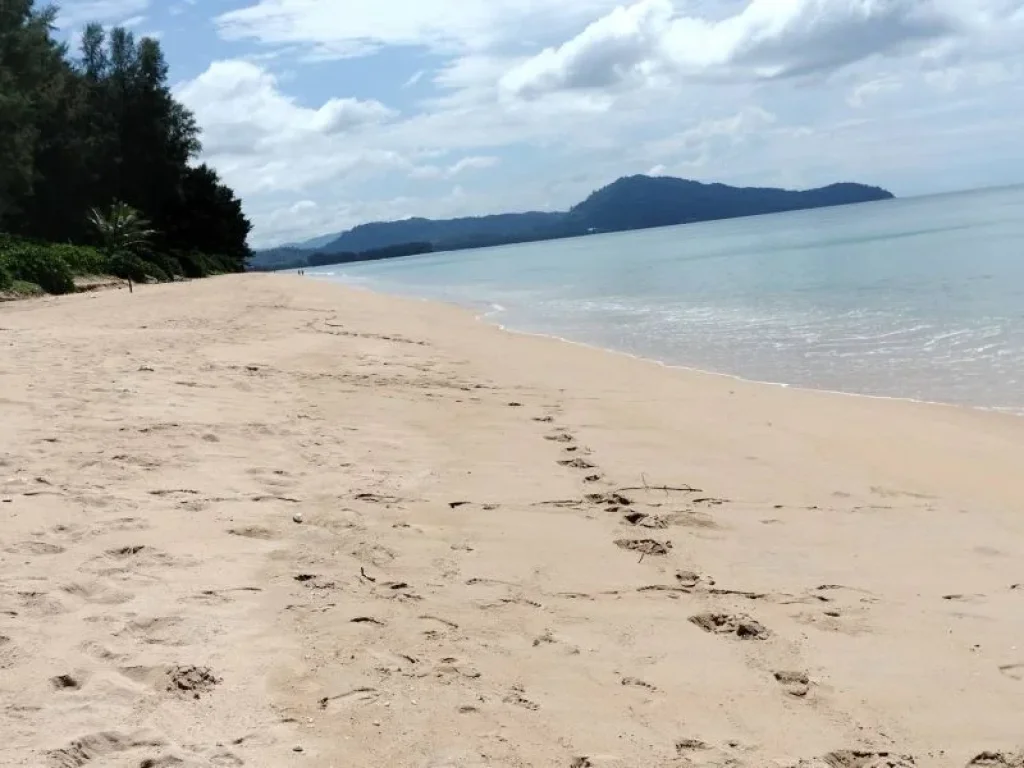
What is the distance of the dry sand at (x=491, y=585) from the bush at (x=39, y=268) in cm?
1647

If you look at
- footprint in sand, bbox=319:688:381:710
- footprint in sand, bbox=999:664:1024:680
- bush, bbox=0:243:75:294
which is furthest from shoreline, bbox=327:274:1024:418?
bush, bbox=0:243:75:294

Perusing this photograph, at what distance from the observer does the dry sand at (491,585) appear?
9.61ft

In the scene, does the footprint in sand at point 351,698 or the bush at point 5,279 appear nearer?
the footprint in sand at point 351,698

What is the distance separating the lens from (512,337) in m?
17.5

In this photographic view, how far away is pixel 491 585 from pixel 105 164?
54877 millimetres

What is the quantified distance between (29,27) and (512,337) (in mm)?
34362

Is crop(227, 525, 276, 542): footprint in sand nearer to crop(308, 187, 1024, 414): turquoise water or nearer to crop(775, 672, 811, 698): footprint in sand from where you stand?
crop(775, 672, 811, 698): footprint in sand

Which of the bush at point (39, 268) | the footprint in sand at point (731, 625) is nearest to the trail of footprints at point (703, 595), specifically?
the footprint in sand at point (731, 625)

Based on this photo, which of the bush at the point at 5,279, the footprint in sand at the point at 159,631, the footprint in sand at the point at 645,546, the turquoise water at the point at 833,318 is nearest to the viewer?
the footprint in sand at the point at 159,631

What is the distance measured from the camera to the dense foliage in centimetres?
3609

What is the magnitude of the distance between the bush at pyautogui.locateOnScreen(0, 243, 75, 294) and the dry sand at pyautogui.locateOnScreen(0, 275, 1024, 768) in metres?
16.5

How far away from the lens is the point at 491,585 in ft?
13.9

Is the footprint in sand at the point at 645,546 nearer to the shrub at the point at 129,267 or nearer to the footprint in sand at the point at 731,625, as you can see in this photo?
the footprint in sand at the point at 731,625

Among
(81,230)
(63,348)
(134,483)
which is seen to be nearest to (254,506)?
(134,483)
